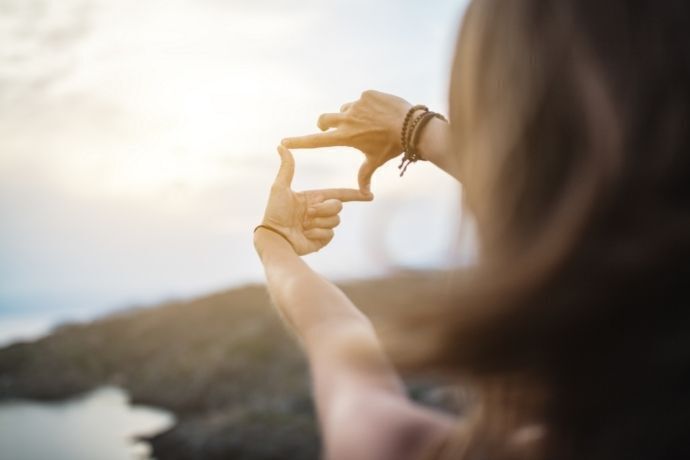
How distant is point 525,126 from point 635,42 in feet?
0.56

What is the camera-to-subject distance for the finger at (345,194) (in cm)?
182

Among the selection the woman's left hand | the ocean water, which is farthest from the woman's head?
the ocean water

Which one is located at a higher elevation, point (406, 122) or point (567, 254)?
point (406, 122)

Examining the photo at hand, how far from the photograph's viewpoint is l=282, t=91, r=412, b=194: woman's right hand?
5.81 feet

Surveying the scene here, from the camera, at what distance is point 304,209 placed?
1.79 m

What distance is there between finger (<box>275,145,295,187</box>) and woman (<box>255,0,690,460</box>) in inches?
29.8

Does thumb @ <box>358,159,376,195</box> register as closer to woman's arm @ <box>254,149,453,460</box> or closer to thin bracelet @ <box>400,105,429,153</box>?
thin bracelet @ <box>400,105,429,153</box>

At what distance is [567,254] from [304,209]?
91cm

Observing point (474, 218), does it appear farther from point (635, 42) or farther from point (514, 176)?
point (635, 42)

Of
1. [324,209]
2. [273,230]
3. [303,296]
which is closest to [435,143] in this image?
[324,209]

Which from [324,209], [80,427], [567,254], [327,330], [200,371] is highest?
[200,371]

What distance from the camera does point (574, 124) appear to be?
3.17 feet

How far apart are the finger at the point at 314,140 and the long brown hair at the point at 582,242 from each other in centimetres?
74

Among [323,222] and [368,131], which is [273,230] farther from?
[368,131]
